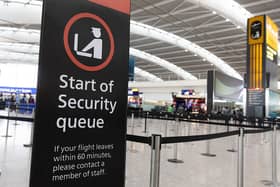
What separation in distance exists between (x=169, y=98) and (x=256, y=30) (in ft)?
85.8

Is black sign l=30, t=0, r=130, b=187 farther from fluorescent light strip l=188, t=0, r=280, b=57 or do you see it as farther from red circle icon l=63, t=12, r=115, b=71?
fluorescent light strip l=188, t=0, r=280, b=57

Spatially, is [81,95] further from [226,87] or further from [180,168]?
[226,87]

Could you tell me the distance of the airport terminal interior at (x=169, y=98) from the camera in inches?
65.2

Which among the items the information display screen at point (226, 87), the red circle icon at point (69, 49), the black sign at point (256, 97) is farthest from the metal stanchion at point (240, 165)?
the information display screen at point (226, 87)

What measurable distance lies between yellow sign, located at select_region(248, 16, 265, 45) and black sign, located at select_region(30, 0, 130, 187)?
1212 centimetres

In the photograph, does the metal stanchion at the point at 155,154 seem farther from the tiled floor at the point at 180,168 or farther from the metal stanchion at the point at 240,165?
the metal stanchion at the point at 240,165

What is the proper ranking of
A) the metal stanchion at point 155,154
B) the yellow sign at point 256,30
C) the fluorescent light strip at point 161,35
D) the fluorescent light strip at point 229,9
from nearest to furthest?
the metal stanchion at point 155,154
the yellow sign at point 256,30
the fluorescent light strip at point 229,9
the fluorescent light strip at point 161,35

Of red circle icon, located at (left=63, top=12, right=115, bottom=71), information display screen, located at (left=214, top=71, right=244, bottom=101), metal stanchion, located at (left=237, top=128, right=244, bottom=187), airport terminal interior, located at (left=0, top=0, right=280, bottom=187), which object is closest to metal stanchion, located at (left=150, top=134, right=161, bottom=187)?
airport terminal interior, located at (left=0, top=0, right=280, bottom=187)

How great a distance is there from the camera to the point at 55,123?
1492 mm

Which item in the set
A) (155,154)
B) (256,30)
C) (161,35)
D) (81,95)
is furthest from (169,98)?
(81,95)

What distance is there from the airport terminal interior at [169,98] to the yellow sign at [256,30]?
2.0 inches

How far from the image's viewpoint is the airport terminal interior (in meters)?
1.66

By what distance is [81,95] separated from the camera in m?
1.62

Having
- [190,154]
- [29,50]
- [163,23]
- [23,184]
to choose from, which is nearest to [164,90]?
[163,23]
